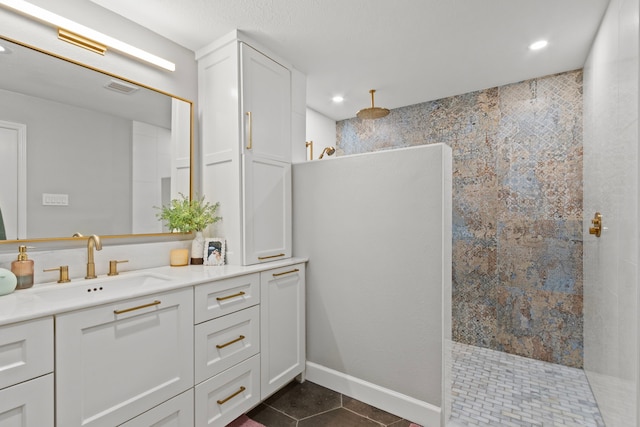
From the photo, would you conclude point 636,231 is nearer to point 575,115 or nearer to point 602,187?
point 602,187

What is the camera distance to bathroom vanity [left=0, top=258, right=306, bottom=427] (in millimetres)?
1051

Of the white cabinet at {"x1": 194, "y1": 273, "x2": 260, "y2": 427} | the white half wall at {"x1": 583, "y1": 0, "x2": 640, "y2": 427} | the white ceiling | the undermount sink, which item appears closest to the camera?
the white half wall at {"x1": 583, "y1": 0, "x2": 640, "y2": 427}

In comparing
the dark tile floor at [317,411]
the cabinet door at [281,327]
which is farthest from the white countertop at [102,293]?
the dark tile floor at [317,411]

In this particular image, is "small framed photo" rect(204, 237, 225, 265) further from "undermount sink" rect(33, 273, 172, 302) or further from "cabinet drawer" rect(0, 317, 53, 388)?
"cabinet drawer" rect(0, 317, 53, 388)

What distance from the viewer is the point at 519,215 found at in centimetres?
271

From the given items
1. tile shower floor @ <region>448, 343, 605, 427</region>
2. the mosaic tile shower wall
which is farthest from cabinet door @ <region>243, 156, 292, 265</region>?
the mosaic tile shower wall

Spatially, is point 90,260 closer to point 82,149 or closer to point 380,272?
point 82,149

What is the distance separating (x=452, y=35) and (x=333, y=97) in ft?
4.34

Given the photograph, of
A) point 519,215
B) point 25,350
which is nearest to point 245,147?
point 25,350

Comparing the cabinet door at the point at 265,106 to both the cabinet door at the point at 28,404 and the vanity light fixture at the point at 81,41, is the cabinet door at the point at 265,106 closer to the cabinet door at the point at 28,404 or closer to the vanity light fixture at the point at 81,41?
the vanity light fixture at the point at 81,41

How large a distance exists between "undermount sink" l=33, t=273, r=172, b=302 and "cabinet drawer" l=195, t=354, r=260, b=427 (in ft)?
1.96

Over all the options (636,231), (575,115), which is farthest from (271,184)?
(575,115)

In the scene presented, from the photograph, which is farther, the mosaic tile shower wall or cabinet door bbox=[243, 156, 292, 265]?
the mosaic tile shower wall

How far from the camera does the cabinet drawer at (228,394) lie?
5.11 feet
